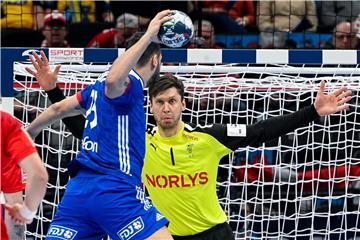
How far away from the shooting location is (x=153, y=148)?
7172 mm

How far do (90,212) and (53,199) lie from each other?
3.33 meters

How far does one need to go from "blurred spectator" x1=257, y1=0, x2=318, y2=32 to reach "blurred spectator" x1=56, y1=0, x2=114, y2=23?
77.1 inches

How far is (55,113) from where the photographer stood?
6.36 meters

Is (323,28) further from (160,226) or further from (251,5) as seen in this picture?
(160,226)

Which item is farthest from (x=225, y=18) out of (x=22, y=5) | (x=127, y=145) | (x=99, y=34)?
(x=127, y=145)

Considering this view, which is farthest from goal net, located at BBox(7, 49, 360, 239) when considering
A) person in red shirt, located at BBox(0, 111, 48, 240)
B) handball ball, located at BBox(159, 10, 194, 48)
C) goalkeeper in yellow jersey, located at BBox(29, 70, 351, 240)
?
person in red shirt, located at BBox(0, 111, 48, 240)

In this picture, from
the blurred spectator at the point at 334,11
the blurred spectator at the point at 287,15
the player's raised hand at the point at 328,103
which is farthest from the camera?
the blurred spectator at the point at 334,11

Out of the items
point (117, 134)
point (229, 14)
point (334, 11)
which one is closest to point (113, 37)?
point (229, 14)

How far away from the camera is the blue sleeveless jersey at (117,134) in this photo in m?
5.92

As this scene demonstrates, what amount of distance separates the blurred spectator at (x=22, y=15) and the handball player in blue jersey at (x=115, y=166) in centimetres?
604

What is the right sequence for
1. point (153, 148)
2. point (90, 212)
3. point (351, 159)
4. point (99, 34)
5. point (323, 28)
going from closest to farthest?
point (90, 212) → point (153, 148) → point (351, 159) → point (99, 34) → point (323, 28)

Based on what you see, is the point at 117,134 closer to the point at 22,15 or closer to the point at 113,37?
the point at 113,37

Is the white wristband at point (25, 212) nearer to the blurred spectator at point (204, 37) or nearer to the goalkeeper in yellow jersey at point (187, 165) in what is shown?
the goalkeeper in yellow jersey at point (187, 165)

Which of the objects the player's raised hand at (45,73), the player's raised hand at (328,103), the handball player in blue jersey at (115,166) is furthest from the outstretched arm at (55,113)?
the player's raised hand at (328,103)
